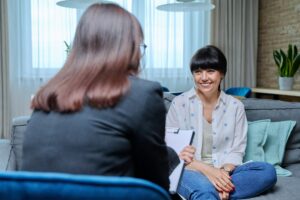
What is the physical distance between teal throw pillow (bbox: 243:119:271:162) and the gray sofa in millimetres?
126

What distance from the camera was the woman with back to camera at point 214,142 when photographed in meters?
1.70

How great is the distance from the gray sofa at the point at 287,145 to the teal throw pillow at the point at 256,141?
0.13 metres

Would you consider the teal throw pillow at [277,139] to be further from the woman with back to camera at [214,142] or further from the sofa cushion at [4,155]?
the sofa cushion at [4,155]

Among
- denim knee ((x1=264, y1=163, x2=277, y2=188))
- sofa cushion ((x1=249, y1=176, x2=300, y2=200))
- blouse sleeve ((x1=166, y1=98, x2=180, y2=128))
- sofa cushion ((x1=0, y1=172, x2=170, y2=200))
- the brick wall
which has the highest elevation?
the brick wall

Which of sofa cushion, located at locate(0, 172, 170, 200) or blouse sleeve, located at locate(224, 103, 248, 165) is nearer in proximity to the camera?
sofa cushion, located at locate(0, 172, 170, 200)

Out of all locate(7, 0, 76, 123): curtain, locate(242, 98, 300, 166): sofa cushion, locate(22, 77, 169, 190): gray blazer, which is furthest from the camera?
locate(7, 0, 76, 123): curtain

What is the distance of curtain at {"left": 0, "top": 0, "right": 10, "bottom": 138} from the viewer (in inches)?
169

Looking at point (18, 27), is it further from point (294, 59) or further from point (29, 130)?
point (29, 130)

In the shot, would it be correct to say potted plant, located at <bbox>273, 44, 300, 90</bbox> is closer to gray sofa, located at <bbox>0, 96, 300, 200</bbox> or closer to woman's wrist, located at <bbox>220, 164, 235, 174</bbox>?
gray sofa, located at <bbox>0, 96, 300, 200</bbox>

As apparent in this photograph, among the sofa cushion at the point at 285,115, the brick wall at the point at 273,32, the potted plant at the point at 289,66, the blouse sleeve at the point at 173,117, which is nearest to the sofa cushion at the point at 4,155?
the blouse sleeve at the point at 173,117

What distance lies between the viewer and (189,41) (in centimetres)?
494

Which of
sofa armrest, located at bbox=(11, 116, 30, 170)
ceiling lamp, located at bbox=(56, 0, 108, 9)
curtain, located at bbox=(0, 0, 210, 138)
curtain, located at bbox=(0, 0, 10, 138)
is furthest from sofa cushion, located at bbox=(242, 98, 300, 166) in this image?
curtain, located at bbox=(0, 0, 10, 138)

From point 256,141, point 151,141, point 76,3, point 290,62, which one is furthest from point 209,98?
point 290,62

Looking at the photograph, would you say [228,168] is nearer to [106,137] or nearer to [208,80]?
[208,80]
